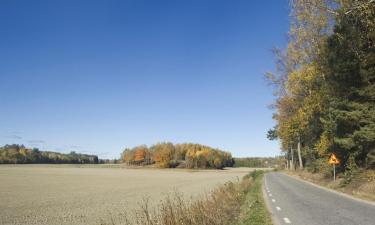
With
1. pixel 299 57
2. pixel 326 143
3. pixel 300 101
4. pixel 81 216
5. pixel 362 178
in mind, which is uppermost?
pixel 299 57

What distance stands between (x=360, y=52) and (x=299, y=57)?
12187mm

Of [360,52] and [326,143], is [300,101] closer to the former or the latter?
[326,143]

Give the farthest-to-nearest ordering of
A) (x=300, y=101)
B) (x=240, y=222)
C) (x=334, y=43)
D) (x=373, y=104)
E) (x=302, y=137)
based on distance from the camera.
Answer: (x=302, y=137) < (x=300, y=101) < (x=334, y=43) < (x=373, y=104) < (x=240, y=222)

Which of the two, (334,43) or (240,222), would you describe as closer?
(240,222)

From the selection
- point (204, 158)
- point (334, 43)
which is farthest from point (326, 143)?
point (204, 158)

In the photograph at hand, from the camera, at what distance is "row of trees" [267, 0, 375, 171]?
22.8 metres

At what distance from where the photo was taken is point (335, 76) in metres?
27.6

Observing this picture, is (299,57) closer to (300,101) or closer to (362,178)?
(300,101)

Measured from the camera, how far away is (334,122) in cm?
2981

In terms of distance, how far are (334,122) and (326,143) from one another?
578cm

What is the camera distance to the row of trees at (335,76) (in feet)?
74.8

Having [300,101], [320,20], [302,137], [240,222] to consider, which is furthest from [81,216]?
[302,137]

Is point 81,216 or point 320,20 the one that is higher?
point 320,20

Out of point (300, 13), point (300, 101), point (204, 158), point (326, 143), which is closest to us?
point (300, 13)
